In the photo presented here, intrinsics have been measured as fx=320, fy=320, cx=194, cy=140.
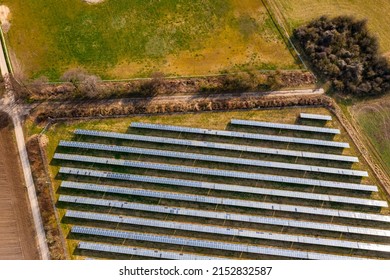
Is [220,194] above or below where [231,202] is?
above

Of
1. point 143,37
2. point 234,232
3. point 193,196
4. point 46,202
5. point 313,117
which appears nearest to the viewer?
point 234,232

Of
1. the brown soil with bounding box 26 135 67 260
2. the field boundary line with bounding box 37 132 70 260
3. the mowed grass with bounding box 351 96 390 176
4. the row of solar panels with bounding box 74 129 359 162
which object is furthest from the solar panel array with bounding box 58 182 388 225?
the mowed grass with bounding box 351 96 390 176

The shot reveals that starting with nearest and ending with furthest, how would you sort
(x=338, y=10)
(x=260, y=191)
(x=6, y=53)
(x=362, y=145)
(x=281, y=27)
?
(x=260, y=191), (x=362, y=145), (x=6, y=53), (x=281, y=27), (x=338, y=10)

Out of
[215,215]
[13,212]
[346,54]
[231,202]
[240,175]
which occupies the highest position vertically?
[346,54]

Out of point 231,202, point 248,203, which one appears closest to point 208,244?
point 231,202

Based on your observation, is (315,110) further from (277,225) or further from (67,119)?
(67,119)

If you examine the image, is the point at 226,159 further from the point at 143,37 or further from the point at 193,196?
the point at 143,37

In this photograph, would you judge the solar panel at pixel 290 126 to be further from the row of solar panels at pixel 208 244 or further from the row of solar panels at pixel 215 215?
the row of solar panels at pixel 208 244
